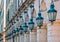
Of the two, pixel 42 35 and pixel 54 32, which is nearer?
pixel 54 32

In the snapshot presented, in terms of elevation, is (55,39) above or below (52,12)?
below

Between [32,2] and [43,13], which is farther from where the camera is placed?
[32,2]

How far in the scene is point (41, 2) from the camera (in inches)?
687

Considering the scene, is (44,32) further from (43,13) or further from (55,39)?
(55,39)

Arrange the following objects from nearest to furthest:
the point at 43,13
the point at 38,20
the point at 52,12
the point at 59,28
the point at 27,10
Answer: the point at 52,12 → the point at 38,20 → the point at 59,28 → the point at 43,13 → the point at 27,10

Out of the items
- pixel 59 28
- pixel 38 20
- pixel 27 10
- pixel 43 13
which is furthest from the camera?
pixel 27 10

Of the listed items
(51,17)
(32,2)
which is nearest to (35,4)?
(32,2)

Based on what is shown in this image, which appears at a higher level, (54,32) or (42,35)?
(54,32)

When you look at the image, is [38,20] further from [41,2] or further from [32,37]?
[32,37]

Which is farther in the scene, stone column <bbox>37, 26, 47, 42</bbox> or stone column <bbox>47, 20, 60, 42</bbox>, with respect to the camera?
stone column <bbox>37, 26, 47, 42</bbox>

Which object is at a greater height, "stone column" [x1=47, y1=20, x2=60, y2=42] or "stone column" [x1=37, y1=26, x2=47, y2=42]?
"stone column" [x1=47, y1=20, x2=60, y2=42]

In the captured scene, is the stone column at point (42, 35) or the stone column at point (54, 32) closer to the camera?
the stone column at point (54, 32)

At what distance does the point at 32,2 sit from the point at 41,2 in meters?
3.24

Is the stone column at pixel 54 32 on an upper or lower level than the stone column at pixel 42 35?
upper
